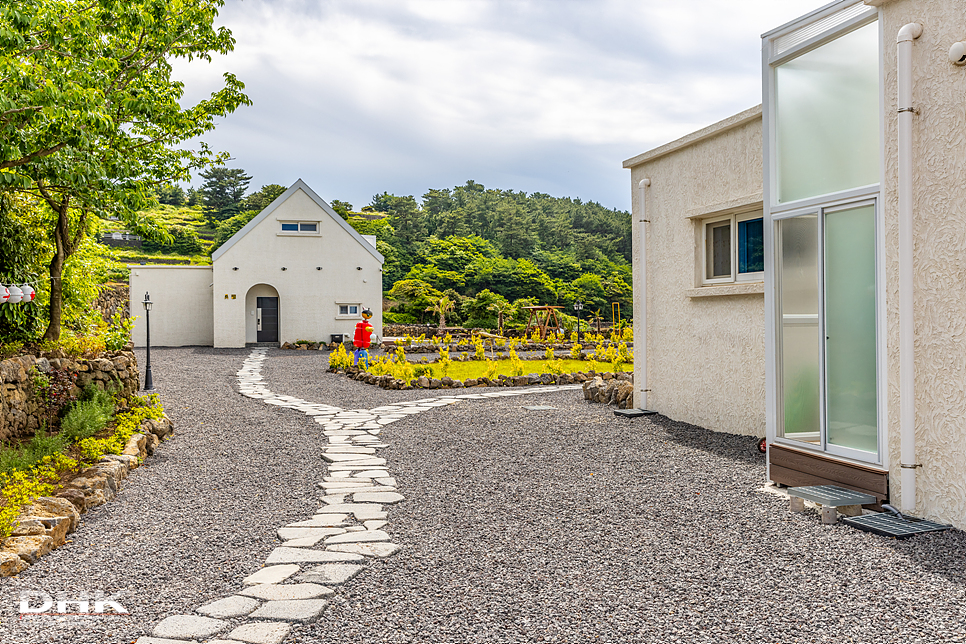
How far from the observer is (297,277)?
22.9 meters

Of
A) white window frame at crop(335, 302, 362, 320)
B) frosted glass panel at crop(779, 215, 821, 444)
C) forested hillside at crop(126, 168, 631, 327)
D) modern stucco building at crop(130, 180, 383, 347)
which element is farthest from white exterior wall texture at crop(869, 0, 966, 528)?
forested hillside at crop(126, 168, 631, 327)

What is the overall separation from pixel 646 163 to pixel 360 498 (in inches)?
231

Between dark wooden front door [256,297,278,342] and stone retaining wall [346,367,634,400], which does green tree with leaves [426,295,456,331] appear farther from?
stone retaining wall [346,367,634,400]

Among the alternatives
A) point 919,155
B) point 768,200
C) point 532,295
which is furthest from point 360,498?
point 532,295

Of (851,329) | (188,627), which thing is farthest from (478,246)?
(188,627)

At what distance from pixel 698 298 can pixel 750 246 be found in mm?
843

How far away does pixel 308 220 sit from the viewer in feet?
74.9

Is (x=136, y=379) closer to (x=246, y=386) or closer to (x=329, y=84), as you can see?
(x=246, y=386)

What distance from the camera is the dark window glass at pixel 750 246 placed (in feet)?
23.0

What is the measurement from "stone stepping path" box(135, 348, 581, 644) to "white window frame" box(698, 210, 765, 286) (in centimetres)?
430

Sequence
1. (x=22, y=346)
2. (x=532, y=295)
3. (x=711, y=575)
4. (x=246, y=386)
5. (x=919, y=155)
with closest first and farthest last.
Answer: (x=711, y=575)
(x=919, y=155)
(x=22, y=346)
(x=246, y=386)
(x=532, y=295)

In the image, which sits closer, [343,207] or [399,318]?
[399,318]

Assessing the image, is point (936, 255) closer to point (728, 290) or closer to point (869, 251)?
point (869, 251)

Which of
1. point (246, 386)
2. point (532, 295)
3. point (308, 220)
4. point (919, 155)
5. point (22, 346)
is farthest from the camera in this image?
point (532, 295)
